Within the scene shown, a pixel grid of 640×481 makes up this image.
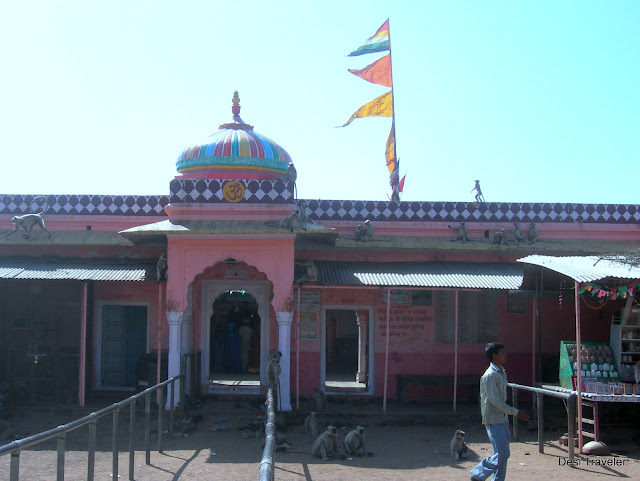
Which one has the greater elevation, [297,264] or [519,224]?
[519,224]

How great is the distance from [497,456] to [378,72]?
459 inches

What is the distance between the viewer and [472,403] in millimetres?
12094

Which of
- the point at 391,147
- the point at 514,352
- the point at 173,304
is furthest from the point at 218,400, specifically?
the point at 391,147

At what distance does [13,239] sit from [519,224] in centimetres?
908

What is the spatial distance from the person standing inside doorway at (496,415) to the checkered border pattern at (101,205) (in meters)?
8.04

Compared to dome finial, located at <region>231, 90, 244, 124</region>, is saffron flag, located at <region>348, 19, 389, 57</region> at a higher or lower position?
higher

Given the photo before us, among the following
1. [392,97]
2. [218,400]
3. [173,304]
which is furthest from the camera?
[392,97]

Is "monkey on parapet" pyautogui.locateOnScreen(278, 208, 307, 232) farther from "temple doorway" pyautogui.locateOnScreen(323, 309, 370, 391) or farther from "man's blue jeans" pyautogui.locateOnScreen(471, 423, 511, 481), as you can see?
"temple doorway" pyautogui.locateOnScreen(323, 309, 370, 391)

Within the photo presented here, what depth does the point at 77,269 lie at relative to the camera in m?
11.8

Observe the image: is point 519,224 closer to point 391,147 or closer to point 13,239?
point 391,147

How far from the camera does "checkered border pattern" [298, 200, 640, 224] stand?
13016 millimetres

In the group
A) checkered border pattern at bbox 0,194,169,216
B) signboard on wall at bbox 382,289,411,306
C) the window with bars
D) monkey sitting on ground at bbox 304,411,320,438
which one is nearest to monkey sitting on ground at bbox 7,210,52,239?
checkered border pattern at bbox 0,194,169,216

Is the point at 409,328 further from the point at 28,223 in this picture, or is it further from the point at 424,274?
the point at 28,223

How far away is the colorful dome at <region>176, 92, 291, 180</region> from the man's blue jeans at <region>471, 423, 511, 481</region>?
7876 millimetres
